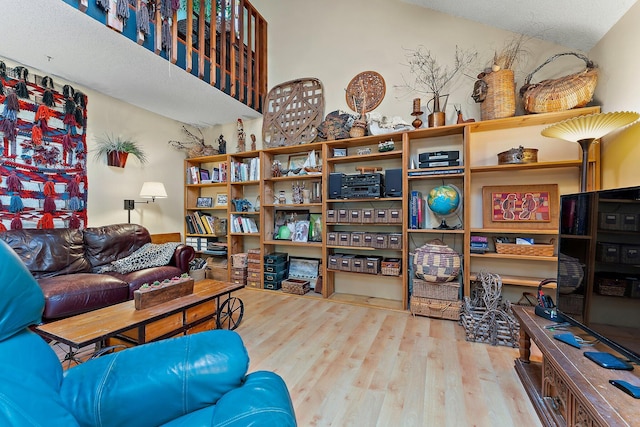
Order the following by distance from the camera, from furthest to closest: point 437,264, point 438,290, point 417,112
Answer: point 417,112
point 438,290
point 437,264

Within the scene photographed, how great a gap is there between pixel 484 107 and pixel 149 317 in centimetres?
314

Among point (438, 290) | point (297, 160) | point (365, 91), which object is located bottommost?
point (438, 290)

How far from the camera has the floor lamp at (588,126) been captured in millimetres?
1665

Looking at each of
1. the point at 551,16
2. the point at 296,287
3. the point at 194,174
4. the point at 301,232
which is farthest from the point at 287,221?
the point at 551,16

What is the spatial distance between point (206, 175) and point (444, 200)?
3272 millimetres

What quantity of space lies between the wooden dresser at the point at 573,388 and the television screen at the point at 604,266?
0.38 feet

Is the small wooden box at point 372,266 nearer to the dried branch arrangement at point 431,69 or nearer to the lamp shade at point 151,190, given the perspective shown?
the dried branch arrangement at point 431,69

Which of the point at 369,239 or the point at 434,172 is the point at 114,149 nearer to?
the point at 369,239

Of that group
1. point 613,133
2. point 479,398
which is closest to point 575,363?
point 479,398

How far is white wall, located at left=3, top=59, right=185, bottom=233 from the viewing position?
306cm

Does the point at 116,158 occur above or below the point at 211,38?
below

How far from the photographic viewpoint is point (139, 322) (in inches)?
60.0

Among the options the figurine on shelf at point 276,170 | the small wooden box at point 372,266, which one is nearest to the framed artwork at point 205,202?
the figurine on shelf at point 276,170

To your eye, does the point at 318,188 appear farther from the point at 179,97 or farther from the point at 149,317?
the point at 149,317
